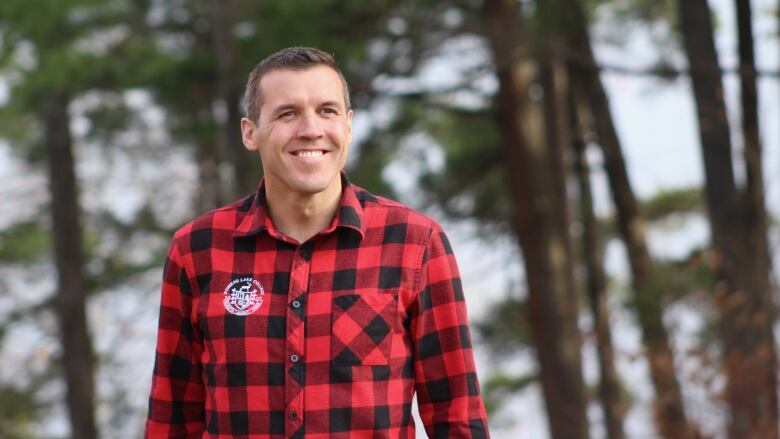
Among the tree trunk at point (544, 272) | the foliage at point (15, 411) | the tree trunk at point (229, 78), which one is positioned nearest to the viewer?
the tree trunk at point (229, 78)

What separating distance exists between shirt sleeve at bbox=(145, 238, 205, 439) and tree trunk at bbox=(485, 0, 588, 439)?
10393 millimetres

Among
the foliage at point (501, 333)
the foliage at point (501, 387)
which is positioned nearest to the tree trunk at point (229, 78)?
the foliage at point (501, 387)

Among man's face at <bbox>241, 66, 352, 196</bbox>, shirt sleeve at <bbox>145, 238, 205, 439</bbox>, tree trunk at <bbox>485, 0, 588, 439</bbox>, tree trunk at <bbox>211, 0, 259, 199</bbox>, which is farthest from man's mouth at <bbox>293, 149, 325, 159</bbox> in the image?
tree trunk at <bbox>485, 0, 588, 439</bbox>

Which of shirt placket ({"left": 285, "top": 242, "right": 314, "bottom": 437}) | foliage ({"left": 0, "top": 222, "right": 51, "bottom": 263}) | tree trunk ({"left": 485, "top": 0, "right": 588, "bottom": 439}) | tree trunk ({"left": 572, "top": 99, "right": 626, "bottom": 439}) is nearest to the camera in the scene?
shirt placket ({"left": 285, "top": 242, "right": 314, "bottom": 437})

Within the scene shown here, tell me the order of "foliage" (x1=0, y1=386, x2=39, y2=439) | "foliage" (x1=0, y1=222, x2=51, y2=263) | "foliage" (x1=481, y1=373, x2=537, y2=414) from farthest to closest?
"foliage" (x1=0, y1=386, x2=39, y2=439) → "foliage" (x1=0, y1=222, x2=51, y2=263) → "foliage" (x1=481, y1=373, x2=537, y2=414)

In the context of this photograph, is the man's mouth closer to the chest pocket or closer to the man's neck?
the man's neck

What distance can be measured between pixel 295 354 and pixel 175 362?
321 mm

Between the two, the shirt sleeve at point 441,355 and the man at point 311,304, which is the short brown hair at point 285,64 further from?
the shirt sleeve at point 441,355

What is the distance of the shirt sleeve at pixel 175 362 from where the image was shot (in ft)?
9.34

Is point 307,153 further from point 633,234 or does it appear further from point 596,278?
point 596,278

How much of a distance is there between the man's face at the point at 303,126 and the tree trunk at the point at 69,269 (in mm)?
16202

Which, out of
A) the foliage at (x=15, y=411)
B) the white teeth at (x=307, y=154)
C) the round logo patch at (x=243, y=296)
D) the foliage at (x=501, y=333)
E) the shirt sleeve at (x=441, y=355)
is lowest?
the foliage at (x=15, y=411)

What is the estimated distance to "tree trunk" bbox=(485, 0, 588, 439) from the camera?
1320 cm

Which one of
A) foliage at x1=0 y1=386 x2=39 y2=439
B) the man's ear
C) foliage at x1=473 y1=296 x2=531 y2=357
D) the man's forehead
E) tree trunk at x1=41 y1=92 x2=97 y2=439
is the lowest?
foliage at x1=0 y1=386 x2=39 y2=439
